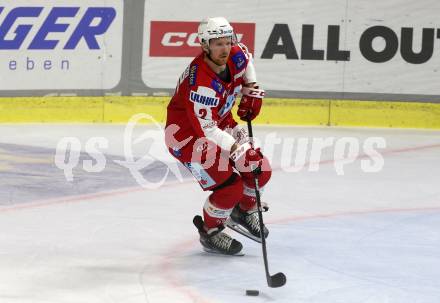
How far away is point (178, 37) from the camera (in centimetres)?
963

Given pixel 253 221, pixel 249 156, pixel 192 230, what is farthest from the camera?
pixel 192 230

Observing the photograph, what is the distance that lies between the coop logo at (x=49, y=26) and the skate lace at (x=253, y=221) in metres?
4.10

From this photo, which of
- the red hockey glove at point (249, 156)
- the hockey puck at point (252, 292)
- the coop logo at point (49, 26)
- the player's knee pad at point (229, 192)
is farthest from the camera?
the coop logo at point (49, 26)

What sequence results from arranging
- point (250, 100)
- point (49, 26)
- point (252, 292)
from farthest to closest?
point (49, 26), point (250, 100), point (252, 292)

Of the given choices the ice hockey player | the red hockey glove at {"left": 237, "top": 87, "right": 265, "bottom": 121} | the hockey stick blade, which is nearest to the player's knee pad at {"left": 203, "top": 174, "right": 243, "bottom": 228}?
the ice hockey player

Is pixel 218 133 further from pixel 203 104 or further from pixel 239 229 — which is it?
pixel 239 229

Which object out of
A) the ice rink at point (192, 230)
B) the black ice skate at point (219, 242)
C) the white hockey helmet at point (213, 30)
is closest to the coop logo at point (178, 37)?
the ice rink at point (192, 230)

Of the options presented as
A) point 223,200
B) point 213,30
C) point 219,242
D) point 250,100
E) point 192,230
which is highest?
point 213,30

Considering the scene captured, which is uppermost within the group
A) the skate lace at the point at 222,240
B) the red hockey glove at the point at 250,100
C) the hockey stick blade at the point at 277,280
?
the red hockey glove at the point at 250,100

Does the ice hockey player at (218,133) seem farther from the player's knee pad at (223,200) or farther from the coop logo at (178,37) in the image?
the coop logo at (178,37)

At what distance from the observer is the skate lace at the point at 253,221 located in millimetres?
5828

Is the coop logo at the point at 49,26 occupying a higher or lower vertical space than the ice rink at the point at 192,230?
higher

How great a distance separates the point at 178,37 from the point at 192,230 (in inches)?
150

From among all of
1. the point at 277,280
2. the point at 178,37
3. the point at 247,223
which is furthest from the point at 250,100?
the point at 178,37
